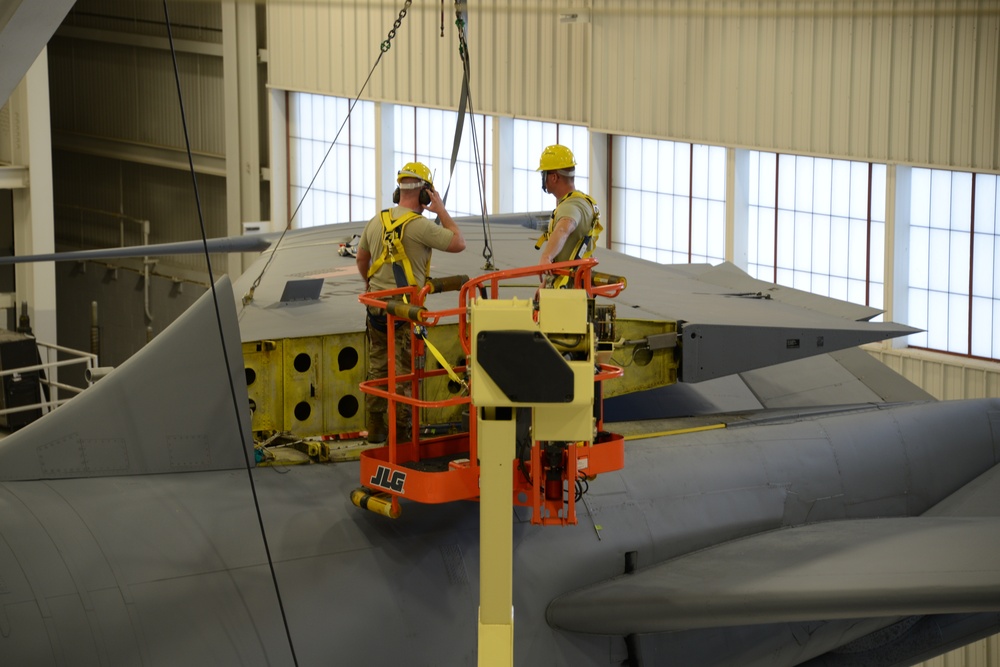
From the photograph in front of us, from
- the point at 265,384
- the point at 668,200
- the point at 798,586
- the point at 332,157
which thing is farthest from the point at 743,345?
the point at 332,157

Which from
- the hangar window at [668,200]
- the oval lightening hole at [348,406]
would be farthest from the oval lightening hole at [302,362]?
the hangar window at [668,200]

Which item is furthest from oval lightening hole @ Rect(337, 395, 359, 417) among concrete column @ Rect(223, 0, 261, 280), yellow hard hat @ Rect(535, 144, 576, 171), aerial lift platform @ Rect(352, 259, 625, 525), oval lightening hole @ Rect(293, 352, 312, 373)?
concrete column @ Rect(223, 0, 261, 280)

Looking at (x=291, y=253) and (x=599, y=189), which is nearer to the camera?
(x=291, y=253)

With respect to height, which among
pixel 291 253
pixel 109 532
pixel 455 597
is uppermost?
pixel 291 253

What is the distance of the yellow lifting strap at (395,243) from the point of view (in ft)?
34.1

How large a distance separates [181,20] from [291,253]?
18.4 metres

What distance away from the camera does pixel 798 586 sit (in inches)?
386

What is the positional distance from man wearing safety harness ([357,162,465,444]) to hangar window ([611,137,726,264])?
11.7 metres

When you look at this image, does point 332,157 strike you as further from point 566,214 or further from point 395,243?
point 395,243

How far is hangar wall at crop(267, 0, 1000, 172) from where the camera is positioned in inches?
698

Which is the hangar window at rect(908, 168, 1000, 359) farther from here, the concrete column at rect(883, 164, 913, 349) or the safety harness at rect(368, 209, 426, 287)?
the safety harness at rect(368, 209, 426, 287)

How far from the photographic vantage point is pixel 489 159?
25.1 meters

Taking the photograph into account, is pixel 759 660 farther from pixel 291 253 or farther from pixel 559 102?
pixel 559 102

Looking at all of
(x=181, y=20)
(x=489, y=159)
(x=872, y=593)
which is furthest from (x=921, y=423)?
(x=181, y=20)
